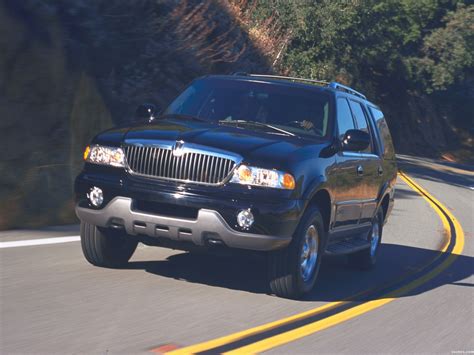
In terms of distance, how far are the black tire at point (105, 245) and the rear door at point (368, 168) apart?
9.19 feet

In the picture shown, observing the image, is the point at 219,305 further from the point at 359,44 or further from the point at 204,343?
the point at 359,44

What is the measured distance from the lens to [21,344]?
5.72 meters

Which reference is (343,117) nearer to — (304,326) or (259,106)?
(259,106)

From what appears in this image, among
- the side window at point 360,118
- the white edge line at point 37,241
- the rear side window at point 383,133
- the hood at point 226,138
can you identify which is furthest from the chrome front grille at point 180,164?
the rear side window at point 383,133

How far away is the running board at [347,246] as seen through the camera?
349 inches

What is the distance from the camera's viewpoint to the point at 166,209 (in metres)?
7.39

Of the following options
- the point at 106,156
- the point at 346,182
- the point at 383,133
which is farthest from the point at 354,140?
the point at 383,133

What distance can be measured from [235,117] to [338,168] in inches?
45.1

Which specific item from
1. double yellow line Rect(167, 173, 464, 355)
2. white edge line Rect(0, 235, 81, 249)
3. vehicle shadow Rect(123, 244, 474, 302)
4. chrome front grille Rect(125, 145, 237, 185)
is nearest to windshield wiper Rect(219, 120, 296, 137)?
chrome front grille Rect(125, 145, 237, 185)

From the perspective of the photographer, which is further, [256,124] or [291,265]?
[256,124]

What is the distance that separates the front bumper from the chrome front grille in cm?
31

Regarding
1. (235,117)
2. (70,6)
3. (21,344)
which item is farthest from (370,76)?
(21,344)

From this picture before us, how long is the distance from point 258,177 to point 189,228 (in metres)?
0.72

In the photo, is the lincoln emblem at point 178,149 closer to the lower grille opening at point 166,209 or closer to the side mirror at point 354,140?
the lower grille opening at point 166,209
